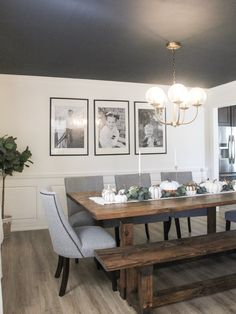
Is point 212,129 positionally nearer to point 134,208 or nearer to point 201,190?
point 201,190

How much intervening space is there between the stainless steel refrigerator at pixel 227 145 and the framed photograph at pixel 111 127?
2413 mm

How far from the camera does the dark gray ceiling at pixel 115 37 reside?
8.04 feet

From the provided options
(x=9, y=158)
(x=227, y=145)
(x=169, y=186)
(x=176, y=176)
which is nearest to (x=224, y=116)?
(x=227, y=145)

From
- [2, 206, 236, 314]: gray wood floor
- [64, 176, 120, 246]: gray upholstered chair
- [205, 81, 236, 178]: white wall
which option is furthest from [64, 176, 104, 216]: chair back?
[205, 81, 236, 178]: white wall

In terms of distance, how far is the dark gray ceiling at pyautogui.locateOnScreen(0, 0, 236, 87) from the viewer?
8.04 ft

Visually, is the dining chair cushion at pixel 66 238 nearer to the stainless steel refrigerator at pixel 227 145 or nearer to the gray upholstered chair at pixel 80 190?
the gray upholstered chair at pixel 80 190

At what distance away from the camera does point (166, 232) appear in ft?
12.6

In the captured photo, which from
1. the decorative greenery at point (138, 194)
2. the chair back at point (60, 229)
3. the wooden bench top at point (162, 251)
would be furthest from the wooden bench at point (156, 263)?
the decorative greenery at point (138, 194)

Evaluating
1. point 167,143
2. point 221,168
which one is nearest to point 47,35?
point 167,143

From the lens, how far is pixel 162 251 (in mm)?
2344

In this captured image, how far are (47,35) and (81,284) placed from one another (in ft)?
8.13

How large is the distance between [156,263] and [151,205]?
57 centimetres

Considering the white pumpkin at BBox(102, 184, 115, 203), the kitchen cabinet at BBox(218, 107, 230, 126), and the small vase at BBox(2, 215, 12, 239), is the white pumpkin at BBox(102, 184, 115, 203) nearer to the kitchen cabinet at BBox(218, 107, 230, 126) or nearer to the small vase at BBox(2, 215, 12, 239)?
the small vase at BBox(2, 215, 12, 239)

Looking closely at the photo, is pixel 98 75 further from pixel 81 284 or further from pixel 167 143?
pixel 81 284
